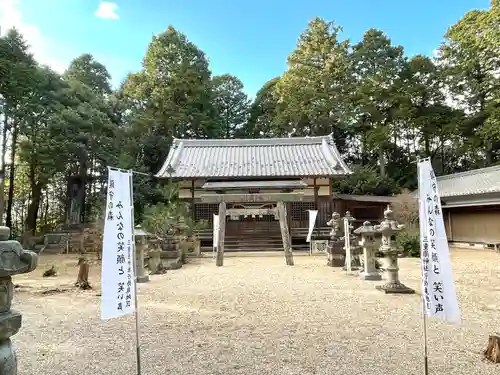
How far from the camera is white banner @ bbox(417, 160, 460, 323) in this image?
3.20 m

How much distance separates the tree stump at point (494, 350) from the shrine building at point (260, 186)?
12.9m

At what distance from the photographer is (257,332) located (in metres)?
4.49

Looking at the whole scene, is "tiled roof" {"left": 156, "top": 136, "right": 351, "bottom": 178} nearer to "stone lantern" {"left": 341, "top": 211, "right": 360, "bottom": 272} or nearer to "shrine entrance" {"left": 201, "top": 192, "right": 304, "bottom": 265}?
"shrine entrance" {"left": 201, "top": 192, "right": 304, "bottom": 265}

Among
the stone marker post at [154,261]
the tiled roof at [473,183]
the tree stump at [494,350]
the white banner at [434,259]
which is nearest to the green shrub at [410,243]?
the tiled roof at [473,183]

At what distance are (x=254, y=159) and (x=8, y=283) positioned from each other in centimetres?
1867

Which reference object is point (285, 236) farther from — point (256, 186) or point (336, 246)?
point (256, 186)

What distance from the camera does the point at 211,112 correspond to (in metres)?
27.9

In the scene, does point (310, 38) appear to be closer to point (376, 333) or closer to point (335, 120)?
point (335, 120)

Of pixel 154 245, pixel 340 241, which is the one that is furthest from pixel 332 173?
pixel 154 245

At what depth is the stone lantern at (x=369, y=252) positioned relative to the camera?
8391mm

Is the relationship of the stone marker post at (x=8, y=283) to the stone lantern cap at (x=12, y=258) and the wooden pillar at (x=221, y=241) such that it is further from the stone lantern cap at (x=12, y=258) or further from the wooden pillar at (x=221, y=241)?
the wooden pillar at (x=221, y=241)

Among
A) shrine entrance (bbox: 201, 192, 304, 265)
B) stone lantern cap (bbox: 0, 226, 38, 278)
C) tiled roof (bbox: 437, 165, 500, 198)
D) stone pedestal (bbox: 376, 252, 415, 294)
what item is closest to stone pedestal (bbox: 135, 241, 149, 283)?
stone pedestal (bbox: 376, 252, 415, 294)

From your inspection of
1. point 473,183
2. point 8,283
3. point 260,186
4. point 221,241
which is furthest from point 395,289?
point 473,183

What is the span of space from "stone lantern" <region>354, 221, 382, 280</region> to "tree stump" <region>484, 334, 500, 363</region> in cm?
488
